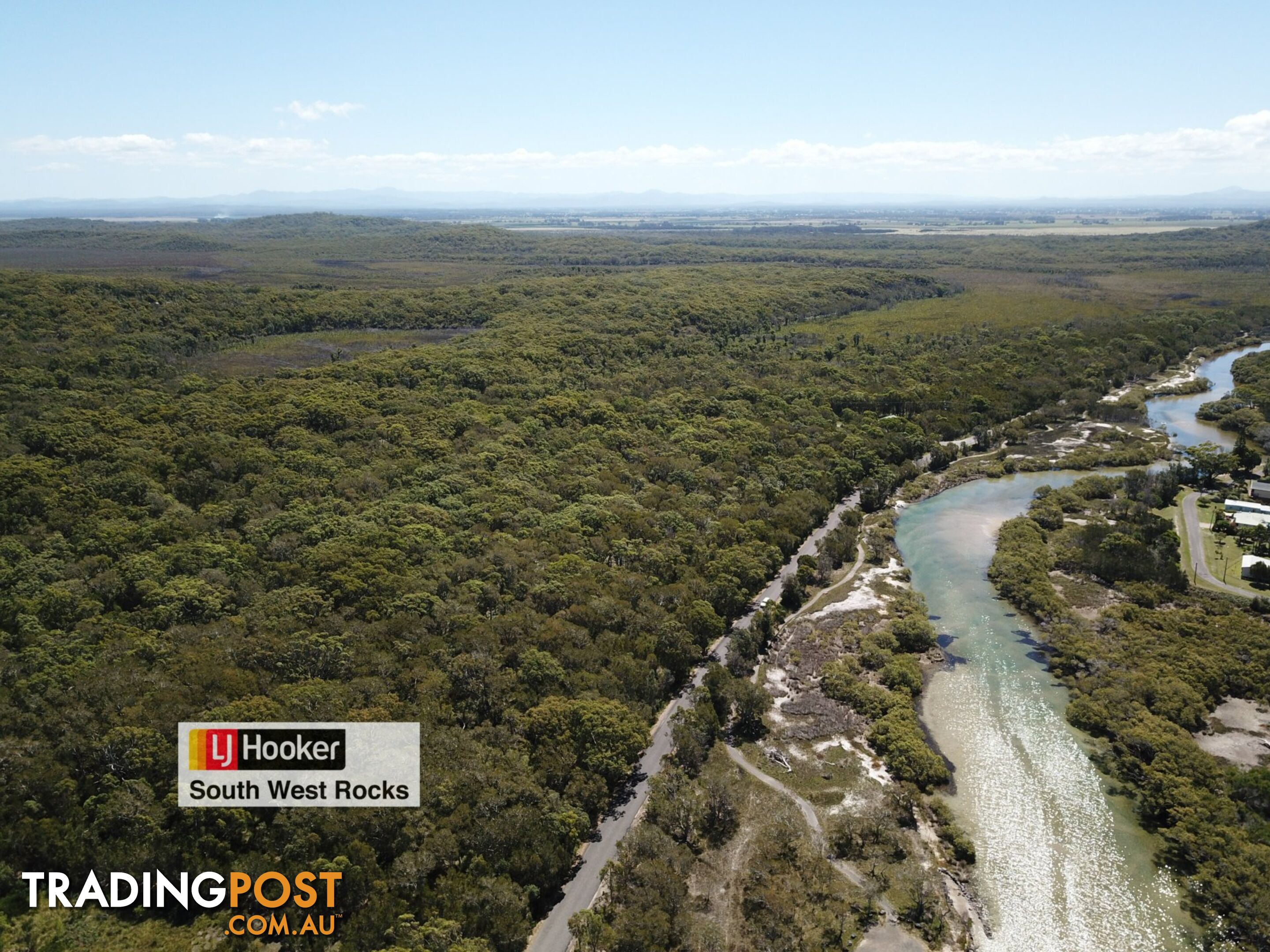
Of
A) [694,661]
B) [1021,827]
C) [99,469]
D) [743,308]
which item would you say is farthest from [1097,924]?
[743,308]

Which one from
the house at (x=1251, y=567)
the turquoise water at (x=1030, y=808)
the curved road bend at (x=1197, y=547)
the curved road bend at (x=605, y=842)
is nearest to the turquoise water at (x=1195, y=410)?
the curved road bend at (x=1197, y=547)

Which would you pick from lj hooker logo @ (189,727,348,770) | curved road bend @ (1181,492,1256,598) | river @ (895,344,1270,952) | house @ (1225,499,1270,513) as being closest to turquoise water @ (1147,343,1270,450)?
curved road bend @ (1181,492,1256,598)

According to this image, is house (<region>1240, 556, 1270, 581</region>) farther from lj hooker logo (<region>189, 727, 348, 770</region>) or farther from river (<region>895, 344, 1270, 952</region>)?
lj hooker logo (<region>189, 727, 348, 770</region>)

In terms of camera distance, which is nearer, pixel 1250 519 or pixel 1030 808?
pixel 1030 808

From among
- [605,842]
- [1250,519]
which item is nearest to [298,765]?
[605,842]

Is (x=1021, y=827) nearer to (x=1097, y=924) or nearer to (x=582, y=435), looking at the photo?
(x=1097, y=924)

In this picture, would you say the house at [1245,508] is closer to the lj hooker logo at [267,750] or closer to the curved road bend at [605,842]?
the curved road bend at [605,842]

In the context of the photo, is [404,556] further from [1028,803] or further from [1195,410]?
[1195,410]
